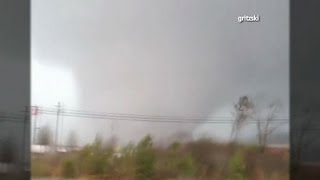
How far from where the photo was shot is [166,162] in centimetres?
164

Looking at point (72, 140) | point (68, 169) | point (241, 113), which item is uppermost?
point (241, 113)

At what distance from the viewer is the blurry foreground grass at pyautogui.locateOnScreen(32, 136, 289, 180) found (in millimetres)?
1595

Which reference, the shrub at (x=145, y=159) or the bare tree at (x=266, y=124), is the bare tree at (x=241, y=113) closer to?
the bare tree at (x=266, y=124)

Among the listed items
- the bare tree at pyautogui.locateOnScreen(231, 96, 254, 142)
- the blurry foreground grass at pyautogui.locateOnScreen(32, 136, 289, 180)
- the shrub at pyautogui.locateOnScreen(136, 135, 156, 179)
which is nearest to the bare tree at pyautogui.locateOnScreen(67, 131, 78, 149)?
the blurry foreground grass at pyautogui.locateOnScreen(32, 136, 289, 180)

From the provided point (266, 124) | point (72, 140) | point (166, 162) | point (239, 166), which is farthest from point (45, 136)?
point (266, 124)

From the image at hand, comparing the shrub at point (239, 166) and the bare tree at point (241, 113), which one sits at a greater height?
the bare tree at point (241, 113)

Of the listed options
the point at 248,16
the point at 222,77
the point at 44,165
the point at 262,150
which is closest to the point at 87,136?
the point at 44,165

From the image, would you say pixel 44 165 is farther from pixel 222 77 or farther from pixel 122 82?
pixel 222 77

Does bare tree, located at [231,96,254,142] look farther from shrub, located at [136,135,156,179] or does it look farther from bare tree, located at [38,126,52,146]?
bare tree, located at [38,126,52,146]

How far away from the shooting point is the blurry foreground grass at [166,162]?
159 cm

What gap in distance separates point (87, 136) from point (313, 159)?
36.2 inches

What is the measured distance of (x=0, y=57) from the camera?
69.2 inches

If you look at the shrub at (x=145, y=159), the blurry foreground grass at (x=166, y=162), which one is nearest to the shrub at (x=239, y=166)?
the blurry foreground grass at (x=166, y=162)

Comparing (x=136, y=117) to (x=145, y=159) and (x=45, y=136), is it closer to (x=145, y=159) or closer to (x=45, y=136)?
(x=145, y=159)
